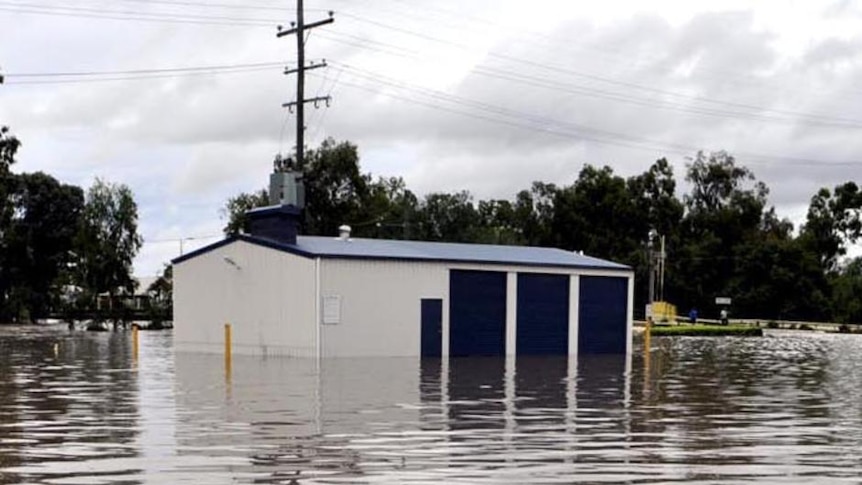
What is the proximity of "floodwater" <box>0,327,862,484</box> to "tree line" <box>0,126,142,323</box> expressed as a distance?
50.9m

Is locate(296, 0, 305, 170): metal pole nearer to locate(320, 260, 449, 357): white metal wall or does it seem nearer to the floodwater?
locate(320, 260, 449, 357): white metal wall

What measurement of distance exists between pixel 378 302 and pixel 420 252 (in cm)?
270

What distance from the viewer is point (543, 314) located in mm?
38125

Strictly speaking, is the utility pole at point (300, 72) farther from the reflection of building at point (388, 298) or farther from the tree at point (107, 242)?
the tree at point (107, 242)

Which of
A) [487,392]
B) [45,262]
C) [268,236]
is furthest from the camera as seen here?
[45,262]

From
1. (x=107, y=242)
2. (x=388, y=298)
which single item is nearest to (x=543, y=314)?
(x=388, y=298)

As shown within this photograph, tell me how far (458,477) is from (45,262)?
9686 cm

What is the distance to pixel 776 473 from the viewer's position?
38.3ft

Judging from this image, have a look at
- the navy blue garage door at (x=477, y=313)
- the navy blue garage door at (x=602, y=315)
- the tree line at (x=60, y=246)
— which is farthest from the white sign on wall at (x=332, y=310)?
the tree line at (x=60, y=246)

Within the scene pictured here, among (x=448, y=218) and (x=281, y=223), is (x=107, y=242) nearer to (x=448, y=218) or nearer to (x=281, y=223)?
(x=448, y=218)

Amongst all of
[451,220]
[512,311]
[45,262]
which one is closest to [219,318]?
[512,311]

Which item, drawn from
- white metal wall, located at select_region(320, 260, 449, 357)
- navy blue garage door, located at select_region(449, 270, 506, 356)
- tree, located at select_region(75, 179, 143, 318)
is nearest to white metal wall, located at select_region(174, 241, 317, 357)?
white metal wall, located at select_region(320, 260, 449, 357)

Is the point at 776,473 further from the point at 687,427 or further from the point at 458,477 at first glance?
the point at 687,427

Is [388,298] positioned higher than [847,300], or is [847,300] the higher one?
[388,298]
